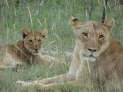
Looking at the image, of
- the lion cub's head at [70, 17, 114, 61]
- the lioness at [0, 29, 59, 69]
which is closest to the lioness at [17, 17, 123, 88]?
the lion cub's head at [70, 17, 114, 61]

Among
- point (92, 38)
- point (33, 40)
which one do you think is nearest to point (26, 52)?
point (33, 40)

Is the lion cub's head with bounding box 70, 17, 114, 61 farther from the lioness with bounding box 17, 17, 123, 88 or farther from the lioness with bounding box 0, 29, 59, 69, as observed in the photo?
the lioness with bounding box 0, 29, 59, 69

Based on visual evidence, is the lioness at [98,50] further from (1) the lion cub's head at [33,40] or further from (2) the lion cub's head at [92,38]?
(1) the lion cub's head at [33,40]

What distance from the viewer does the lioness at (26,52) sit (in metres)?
6.12

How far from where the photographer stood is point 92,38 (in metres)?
4.55

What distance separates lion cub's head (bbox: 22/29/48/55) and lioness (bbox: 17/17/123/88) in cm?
133

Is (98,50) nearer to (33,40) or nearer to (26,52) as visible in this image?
(33,40)

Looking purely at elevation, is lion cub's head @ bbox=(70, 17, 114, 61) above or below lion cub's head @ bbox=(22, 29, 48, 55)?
above

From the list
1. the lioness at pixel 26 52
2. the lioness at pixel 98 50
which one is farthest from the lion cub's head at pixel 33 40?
the lioness at pixel 98 50

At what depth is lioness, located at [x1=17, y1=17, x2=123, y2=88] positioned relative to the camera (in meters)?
4.54

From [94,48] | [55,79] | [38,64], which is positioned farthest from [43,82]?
[38,64]

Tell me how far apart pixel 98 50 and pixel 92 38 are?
116mm

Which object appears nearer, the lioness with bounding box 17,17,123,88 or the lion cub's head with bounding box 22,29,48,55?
the lioness with bounding box 17,17,123,88

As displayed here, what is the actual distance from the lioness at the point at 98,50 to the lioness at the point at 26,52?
1.29m
